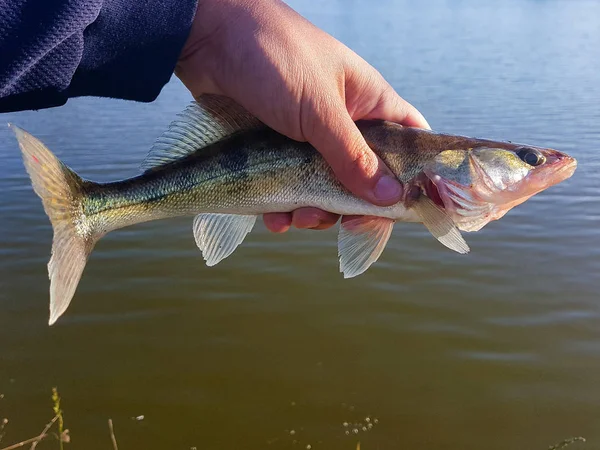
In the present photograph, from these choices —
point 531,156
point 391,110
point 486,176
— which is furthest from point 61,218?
point 531,156

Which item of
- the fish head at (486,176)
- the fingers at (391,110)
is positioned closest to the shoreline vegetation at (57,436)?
the fish head at (486,176)

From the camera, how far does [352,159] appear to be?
132 inches

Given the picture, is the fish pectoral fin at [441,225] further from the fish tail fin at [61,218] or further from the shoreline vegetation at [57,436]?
the fish tail fin at [61,218]

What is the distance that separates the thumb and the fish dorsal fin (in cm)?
53

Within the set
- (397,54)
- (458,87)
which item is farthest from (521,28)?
(458,87)

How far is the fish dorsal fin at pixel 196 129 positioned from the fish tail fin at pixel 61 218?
1.57 feet

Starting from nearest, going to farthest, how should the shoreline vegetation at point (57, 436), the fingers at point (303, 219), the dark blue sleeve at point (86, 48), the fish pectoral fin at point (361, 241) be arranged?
the dark blue sleeve at point (86, 48)
the shoreline vegetation at point (57, 436)
the fish pectoral fin at point (361, 241)
the fingers at point (303, 219)

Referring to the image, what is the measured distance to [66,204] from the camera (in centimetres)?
325

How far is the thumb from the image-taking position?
3377mm

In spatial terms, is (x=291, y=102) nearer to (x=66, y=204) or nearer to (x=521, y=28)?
(x=66, y=204)

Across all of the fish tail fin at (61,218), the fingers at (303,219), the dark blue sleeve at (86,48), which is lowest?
the fingers at (303,219)

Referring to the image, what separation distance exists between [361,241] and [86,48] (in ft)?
6.43

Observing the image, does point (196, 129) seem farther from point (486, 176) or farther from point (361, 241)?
point (486, 176)

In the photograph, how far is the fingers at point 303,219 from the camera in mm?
3837
